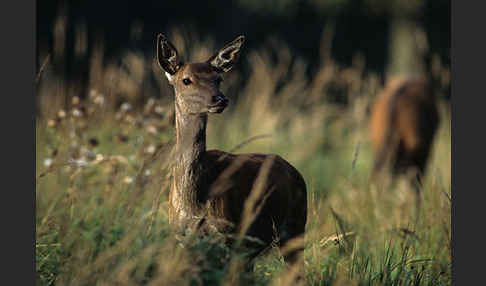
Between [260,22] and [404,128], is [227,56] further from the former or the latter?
[260,22]

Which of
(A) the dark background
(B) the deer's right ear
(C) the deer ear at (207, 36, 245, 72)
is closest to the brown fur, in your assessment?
(A) the dark background

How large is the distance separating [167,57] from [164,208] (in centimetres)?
137

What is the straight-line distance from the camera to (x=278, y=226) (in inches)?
143

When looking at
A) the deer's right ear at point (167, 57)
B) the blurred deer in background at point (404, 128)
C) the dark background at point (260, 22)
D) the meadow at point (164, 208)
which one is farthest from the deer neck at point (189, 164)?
the dark background at point (260, 22)

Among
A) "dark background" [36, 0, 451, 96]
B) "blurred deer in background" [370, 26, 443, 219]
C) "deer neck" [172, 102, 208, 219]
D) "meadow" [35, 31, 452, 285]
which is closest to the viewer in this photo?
"meadow" [35, 31, 452, 285]

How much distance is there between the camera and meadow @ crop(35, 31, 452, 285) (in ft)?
9.82

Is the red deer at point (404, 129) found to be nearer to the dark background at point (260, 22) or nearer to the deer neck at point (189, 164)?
the dark background at point (260, 22)

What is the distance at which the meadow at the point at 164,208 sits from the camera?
299 centimetres

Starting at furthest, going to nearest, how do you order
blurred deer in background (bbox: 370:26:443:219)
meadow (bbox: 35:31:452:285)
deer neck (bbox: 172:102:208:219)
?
blurred deer in background (bbox: 370:26:443:219) < deer neck (bbox: 172:102:208:219) < meadow (bbox: 35:31:452:285)

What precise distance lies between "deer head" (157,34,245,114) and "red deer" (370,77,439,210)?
439 cm

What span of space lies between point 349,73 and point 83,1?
555cm

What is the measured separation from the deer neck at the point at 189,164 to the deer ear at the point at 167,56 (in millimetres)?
249

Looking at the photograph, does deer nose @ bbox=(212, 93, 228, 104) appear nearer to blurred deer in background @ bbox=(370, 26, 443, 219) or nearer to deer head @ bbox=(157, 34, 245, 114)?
deer head @ bbox=(157, 34, 245, 114)

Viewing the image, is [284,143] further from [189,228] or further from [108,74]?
[189,228]
